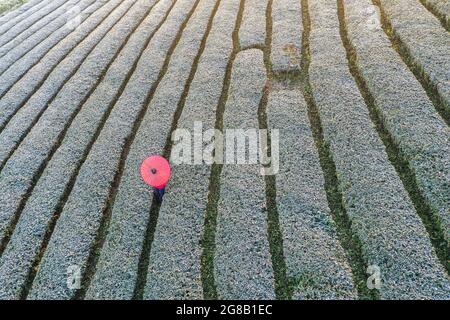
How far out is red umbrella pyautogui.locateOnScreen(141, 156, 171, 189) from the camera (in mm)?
8389

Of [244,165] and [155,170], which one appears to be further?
[244,165]

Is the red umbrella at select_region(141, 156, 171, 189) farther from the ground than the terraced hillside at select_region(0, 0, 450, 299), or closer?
farther from the ground

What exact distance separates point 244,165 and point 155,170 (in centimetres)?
307

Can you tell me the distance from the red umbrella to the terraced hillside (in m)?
1.42

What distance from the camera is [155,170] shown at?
333 inches

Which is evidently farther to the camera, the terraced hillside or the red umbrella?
the red umbrella

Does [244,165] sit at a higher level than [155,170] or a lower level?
lower

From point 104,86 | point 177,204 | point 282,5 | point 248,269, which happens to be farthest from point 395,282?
point 282,5

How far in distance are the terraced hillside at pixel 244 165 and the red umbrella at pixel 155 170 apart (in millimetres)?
1423

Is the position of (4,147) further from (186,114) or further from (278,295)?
(278,295)

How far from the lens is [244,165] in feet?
35.1

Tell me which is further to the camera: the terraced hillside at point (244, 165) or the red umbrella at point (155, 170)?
the red umbrella at point (155, 170)

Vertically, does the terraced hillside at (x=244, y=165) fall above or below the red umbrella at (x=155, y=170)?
below

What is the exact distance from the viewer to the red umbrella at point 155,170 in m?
8.39
